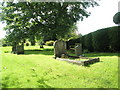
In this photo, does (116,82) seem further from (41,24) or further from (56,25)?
(41,24)

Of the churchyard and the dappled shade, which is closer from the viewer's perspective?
the churchyard

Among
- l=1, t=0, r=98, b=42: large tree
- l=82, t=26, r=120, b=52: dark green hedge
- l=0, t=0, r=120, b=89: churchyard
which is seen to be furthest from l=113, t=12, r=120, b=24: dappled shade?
l=1, t=0, r=98, b=42: large tree

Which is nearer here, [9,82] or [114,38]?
[9,82]

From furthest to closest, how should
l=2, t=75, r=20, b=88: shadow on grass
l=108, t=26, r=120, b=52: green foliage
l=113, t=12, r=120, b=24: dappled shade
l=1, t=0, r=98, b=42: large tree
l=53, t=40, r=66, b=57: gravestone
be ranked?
l=1, t=0, r=98, b=42: large tree → l=113, t=12, r=120, b=24: dappled shade → l=108, t=26, r=120, b=52: green foliage → l=53, t=40, r=66, b=57: gravestone → l=2, t=75, r=20, b=88: shadow on grass

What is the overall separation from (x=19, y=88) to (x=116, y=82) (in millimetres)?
3884

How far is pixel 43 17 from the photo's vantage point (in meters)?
21.7

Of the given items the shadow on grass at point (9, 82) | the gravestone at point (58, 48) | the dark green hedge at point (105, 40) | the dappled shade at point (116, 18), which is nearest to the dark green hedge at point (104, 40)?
the dark green hedge at point (105, 40)

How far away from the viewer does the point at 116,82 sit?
192 inches

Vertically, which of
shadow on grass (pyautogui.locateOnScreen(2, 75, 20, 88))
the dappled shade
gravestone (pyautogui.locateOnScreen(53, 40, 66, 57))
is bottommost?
shadow on grass (pyautogui.locateOnScreen(2, 75, 20, 88))

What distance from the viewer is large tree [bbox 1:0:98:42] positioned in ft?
67.6

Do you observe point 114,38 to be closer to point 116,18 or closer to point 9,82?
point 116,18

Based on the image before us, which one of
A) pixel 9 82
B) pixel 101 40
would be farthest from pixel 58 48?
pixel 9 82

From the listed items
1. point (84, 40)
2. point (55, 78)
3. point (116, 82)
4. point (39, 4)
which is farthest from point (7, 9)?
point (116, 82)

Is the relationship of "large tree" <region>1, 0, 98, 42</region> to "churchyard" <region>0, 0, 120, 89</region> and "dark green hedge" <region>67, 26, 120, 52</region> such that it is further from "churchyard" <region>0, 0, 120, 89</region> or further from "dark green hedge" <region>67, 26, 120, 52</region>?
"dark green hedge" <region>67, 26, 120, 52</region>
